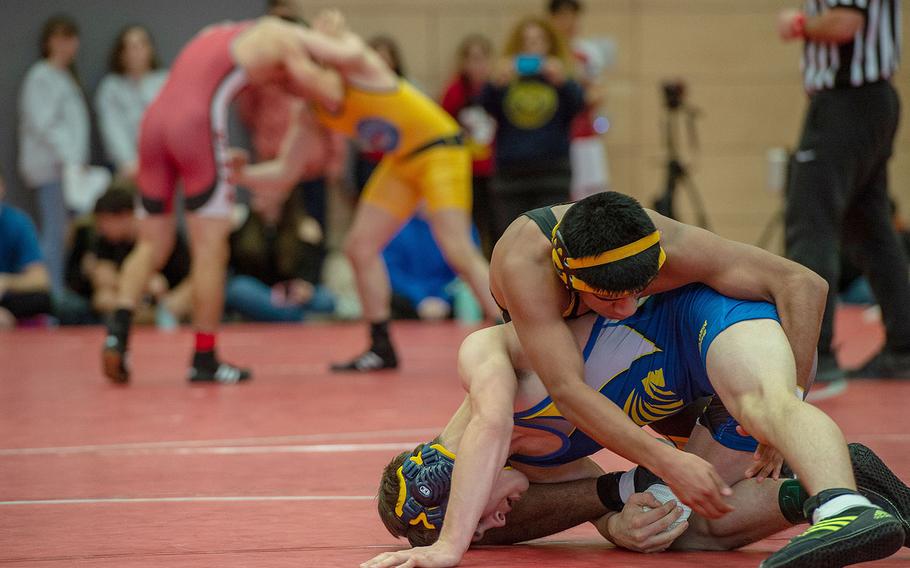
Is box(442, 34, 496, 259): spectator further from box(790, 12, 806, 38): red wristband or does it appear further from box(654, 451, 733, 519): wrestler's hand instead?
box(654, 451, 733, 519): wrestler's hand

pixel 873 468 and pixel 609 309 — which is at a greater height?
pixel 609 309

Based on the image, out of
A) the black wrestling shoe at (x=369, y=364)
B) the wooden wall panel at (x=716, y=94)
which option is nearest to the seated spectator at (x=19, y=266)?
the black wrestling shoe at (x=369, y=364)

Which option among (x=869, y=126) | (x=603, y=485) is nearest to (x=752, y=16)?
(x=869, y=126)

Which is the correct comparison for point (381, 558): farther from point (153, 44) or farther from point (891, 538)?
point (153, 44)

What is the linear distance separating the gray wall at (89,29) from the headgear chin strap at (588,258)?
8526mm

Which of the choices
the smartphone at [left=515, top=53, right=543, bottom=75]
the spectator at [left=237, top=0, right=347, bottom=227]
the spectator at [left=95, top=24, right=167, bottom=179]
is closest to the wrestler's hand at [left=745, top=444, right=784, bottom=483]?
the smartphone at [left=515, top=53, right=543, bottom=75]

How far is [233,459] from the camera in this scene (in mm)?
3908

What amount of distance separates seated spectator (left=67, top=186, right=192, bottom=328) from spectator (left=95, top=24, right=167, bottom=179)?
0.75 metres

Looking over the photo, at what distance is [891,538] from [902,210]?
10.4 metres

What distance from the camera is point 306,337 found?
8492 mm

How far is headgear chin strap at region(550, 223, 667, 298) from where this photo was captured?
2557 mm

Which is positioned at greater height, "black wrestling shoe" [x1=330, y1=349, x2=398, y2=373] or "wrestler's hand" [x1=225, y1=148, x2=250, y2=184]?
"wrestler's hand" [x1=225, y1=148, x2=250, y2=184]

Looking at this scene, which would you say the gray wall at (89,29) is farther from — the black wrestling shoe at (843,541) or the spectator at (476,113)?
the black wrestling shoe at (843,541)

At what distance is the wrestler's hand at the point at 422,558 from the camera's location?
245cm
